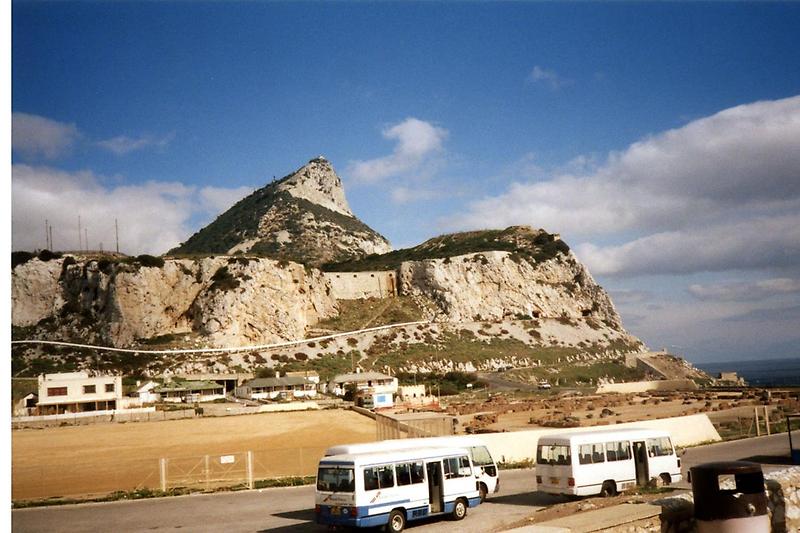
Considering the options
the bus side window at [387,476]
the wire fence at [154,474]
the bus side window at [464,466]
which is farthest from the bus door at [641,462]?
the wire fence at [154,474]

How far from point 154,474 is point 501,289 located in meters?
99.0

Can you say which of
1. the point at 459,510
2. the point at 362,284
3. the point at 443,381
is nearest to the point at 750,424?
the point at 459,510

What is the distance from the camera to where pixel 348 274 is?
399 ft

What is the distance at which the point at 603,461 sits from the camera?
753 inches

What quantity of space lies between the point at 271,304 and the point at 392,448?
8561 cm

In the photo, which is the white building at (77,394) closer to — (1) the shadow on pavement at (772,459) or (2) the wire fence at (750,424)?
(2) the wire fence at (750,424)

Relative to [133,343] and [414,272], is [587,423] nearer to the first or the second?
[133,343]

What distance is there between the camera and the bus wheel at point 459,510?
1802 centimetres

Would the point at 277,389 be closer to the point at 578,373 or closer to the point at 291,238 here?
the point at 578,373

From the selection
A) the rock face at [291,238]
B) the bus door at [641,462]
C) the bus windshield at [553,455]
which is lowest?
the bus door at [641,462]

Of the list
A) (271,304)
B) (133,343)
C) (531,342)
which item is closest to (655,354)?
(531,342)

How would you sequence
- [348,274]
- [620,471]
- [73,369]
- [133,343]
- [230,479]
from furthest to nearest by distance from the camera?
1. [348,274]
2. [133,343]
3. [73,369]
4. [230,479]
5. [620,471]

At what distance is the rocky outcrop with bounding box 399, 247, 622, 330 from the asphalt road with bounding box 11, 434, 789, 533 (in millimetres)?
92366

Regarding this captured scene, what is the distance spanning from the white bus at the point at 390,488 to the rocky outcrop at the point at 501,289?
9727 cm
